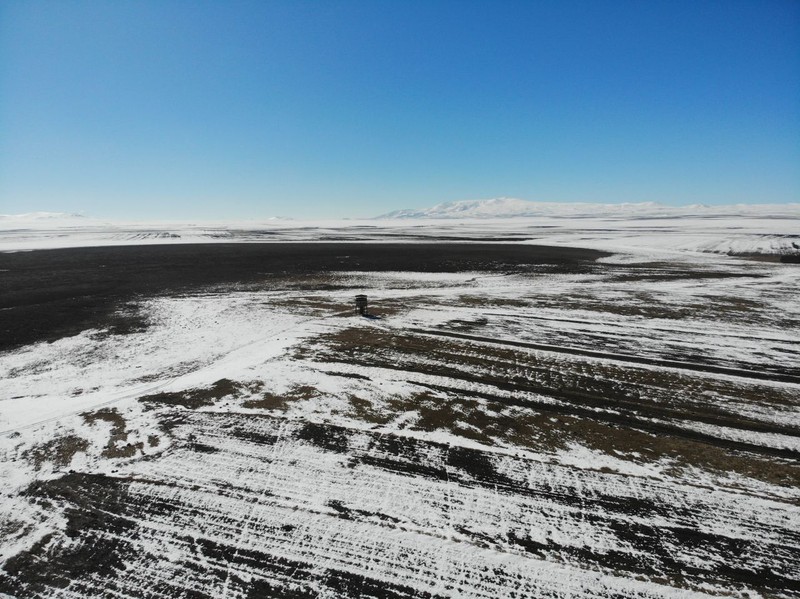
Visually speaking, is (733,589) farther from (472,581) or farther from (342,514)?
(342,514)

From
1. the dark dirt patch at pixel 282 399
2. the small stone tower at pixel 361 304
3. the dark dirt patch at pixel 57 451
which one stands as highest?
the small stone tower at pixel 361 304

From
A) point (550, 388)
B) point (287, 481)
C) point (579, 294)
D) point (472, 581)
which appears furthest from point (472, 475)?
point (579, 294)

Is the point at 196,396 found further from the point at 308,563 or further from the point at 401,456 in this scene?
the point at 308,563

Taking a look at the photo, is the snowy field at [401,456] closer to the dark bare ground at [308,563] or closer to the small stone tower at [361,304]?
the dark bare ground at [308,563]

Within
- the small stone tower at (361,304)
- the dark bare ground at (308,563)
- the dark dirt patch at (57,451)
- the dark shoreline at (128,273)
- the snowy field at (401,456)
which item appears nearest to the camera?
the dark bare ground at (308,563)

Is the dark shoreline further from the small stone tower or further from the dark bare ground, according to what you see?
the dark bare ground

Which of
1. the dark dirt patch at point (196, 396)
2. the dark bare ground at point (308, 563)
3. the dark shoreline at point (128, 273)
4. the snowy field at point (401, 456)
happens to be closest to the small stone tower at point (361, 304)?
the snowy field at point (401, 456)
